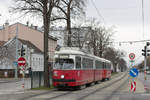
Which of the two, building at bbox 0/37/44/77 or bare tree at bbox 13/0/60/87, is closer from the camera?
bare tree at bbox 13/0/60/87

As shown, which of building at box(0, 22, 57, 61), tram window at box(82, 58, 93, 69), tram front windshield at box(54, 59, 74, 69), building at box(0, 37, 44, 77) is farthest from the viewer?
building at box(0, 22, 57, 61)

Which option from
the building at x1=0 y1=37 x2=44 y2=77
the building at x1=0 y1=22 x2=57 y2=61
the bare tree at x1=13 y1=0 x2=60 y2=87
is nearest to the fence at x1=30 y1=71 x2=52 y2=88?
the bare tree at x1=13 y1=0 x2=60 y2=87

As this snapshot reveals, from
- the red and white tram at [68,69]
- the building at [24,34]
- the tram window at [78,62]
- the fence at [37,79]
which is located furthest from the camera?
Result: the building at [24,34]

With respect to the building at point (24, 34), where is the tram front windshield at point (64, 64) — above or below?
below

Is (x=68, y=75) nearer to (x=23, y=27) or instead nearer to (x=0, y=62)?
(x=0, y=62)

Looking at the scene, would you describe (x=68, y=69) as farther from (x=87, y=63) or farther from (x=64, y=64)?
(x=87, y=63)

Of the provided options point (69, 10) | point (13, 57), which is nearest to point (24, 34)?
point (13, 57)

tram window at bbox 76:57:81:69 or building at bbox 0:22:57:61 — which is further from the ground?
building at bbox 0:22:57:61

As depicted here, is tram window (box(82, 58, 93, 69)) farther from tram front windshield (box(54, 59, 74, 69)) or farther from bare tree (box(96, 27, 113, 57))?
bare tree (box(96, 27, 113, 57))

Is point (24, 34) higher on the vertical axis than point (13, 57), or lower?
higher

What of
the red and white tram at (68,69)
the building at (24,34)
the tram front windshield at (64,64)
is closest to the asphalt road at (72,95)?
the red and white tram at (68,69)

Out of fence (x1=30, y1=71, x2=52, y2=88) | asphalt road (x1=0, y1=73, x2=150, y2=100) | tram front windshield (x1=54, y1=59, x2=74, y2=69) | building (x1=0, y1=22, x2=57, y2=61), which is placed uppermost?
building (x1=0, y1=22, x2=57, y2=61)

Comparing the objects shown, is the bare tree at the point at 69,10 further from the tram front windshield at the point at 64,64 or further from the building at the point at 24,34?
the building at the point at 24,34

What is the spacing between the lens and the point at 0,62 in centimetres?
5650
